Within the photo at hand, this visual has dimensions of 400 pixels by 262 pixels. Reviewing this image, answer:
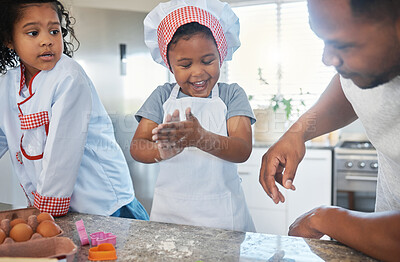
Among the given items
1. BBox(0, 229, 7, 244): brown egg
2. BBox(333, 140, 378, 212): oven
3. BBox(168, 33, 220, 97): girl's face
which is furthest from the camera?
BBox(333, 140, 378, 212): oven

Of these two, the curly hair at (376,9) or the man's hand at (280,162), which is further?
the man's hand at (280,162)

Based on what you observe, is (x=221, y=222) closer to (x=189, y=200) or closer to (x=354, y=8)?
(x=189, y=200)

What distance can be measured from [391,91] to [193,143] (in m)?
0.28

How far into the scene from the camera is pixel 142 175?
702 mm

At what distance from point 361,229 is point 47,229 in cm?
38

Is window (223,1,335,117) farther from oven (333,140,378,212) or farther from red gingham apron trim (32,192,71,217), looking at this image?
oven (333,140,378,212)

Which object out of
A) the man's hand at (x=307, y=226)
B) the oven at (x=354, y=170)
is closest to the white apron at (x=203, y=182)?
the man's hand at (x=307, y=226)

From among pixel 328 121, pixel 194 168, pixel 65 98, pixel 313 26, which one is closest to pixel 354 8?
pixel 313 26

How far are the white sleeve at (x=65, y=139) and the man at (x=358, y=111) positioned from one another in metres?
0.33

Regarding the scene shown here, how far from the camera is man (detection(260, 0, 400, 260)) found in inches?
15.5

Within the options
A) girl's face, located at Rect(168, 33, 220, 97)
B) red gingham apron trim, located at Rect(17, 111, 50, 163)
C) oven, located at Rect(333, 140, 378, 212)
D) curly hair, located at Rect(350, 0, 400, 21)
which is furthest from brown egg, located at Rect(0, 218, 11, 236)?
oven, located at Rect(333, 140, 378, 212)

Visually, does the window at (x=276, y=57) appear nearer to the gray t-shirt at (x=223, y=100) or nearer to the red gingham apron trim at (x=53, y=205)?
the gray t-shirt at (x=223, y=100)

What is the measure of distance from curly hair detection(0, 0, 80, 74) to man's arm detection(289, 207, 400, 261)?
50cm

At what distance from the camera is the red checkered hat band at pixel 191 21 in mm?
610
